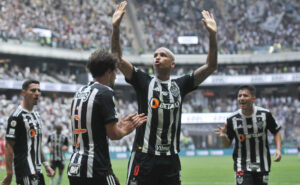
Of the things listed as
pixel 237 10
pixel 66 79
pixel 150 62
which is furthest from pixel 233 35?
pixel 66 79

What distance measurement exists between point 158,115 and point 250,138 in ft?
7.54

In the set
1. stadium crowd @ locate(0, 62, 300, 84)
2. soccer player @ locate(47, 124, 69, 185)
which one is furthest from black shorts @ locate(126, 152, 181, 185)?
stadium crowd @ locate(0, 62, 300, 84)

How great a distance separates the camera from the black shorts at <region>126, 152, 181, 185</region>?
636 cm

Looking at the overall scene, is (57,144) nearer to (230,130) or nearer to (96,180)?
(230,130)

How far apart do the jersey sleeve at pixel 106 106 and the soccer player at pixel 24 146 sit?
3.07 metres

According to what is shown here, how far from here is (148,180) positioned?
20.8ft

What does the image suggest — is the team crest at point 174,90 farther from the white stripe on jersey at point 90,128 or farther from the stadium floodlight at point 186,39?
the stadium floodlight at point 186,39

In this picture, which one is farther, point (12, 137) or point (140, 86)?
point (12, 137)

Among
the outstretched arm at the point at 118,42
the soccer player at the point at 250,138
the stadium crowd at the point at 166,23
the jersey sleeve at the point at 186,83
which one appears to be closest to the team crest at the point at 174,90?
the jersey sleeve at the point at 186,83

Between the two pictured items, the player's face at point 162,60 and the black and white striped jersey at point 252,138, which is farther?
the black and white striped jersey at point 252,138

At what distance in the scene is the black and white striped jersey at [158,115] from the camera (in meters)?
6.51

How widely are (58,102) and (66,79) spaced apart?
5.58 m

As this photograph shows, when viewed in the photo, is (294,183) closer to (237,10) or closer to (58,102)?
(58,102)

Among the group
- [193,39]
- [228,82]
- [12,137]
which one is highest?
[193,39]
